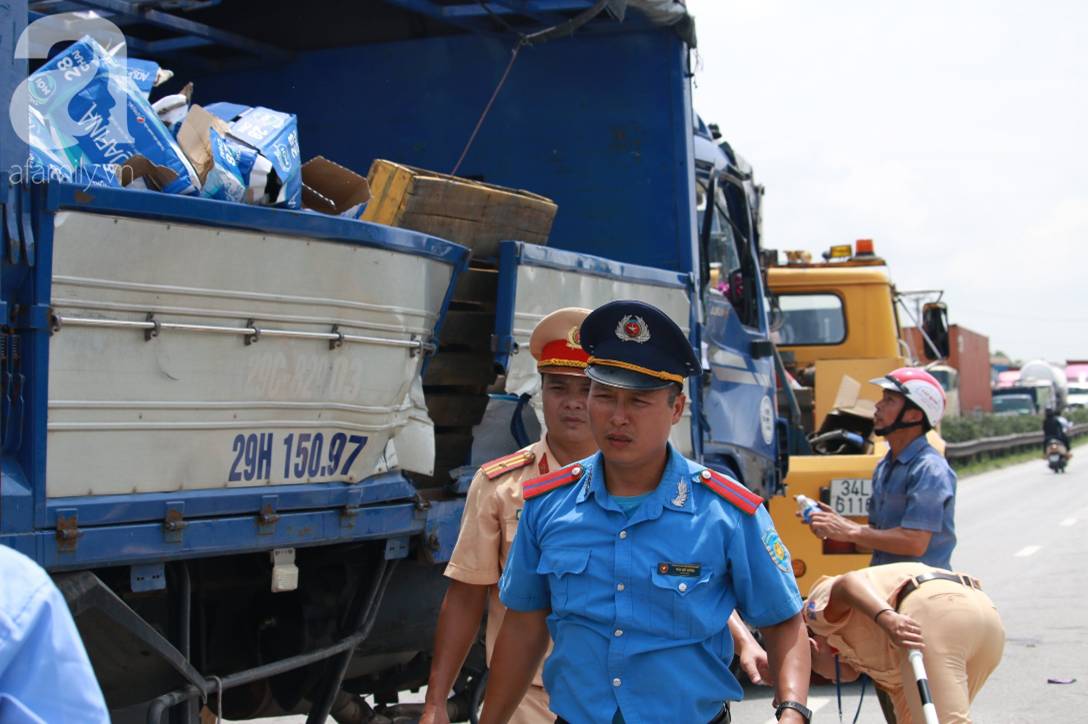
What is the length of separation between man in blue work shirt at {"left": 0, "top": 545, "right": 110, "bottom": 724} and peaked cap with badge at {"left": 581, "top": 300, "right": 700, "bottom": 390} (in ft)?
5.68

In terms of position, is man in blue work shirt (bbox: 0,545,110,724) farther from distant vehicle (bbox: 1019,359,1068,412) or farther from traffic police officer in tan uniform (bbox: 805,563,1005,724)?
distant vehicle (bbox: 1019,359,1068,412)

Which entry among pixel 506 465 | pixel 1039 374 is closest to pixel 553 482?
pixel 506 465

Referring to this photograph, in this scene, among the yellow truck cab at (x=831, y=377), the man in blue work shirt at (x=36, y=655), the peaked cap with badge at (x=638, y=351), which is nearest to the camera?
the man in blue work shirt at (x=36, y=655)

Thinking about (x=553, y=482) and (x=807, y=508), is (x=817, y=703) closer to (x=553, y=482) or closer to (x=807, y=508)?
(x=807, y=508)

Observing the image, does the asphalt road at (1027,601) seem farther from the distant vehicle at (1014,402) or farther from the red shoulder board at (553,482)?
the distant vehicle at (1014,402)

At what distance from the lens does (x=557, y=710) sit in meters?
3.11

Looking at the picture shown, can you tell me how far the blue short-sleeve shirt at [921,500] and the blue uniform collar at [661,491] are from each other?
2509 millimetres

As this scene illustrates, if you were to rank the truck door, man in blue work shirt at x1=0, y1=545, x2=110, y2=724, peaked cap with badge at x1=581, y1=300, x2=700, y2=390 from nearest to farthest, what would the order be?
man in blue work shirt at x1=0, y1=545, x2=110, y2=724, peaked cap with badge at x1=581, y1=300, x2=700, y2=390, the truck door

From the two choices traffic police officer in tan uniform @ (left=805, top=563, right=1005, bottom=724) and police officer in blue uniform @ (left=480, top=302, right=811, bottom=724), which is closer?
police officer in blue uniform @ (left=480, top=302, right=811, bottom=724)

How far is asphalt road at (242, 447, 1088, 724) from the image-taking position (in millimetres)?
7887

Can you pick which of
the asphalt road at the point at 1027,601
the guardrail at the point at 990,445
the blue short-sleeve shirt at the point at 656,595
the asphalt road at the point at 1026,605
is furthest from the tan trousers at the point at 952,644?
the guardrail at the point at 990,445

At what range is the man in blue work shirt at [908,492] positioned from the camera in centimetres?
542

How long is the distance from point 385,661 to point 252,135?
2030mm

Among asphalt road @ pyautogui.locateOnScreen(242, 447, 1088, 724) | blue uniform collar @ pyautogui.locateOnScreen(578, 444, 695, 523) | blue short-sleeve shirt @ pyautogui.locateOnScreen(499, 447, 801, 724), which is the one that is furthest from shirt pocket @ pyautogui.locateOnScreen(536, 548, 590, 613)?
asphalt road @ pyautogui.locateOnScreen(242, 447, 1088, 724)
